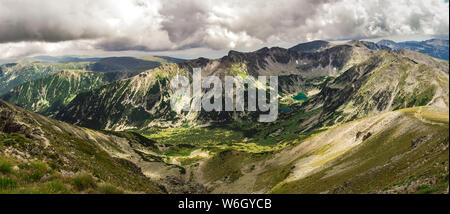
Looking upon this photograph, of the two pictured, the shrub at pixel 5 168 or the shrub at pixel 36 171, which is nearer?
the shrub at pixel 5 168

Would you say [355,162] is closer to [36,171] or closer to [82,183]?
[82,183]

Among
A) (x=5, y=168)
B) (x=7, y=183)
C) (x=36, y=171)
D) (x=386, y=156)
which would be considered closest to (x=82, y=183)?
(x=36, y=171)

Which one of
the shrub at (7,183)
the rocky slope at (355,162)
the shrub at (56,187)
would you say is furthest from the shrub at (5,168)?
the rocky slope at (355,162)

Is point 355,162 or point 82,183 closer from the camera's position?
point 82,183

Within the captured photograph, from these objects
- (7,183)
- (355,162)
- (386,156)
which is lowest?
(355,162)

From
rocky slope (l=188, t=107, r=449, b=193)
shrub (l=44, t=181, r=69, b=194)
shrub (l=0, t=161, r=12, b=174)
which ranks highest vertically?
shrub (l=0, t=161, r=12, b=174)

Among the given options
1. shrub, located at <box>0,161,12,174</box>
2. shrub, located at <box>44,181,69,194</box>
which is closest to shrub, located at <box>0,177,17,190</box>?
shrub, located at <box>44,181,69,194</box>

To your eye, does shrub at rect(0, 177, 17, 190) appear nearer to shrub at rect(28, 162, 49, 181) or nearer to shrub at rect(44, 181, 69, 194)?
shrub at rect(44, 181, 69, 194)

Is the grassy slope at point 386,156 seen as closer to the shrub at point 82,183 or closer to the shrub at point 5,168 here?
the shrub at point 82,183
